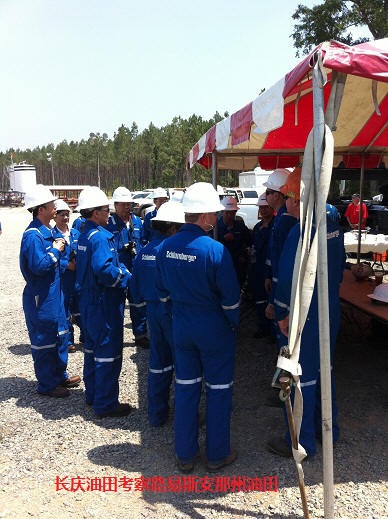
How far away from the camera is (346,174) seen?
9.90 meters

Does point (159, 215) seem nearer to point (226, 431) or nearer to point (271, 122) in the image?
point (271, 122)

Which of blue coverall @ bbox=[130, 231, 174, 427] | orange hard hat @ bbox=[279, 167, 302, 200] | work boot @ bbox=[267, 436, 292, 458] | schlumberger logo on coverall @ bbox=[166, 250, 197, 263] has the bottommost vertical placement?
work boot @ bbox=[267, 436, 292, 458]

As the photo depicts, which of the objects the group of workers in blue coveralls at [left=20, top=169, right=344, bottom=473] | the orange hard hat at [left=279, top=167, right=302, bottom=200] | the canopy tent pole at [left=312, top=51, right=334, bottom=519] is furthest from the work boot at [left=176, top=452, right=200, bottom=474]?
the orange hard hat at [left=279, top=167, right=302, bottom=200]

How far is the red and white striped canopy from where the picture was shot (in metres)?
2.40

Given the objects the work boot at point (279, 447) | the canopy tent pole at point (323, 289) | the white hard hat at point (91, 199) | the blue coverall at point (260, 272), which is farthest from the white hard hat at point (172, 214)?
the blue coverall at point (260, 272)

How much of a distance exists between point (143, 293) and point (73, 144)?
90.9 m

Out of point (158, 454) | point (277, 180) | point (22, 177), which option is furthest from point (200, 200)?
point (22, 177)

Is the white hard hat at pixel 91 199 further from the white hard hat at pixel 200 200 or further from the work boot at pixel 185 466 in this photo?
the work boot at pixel 185 466

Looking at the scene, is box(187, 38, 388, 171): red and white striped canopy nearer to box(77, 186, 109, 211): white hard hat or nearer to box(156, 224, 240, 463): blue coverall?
box(156, 224, 240, 463): blue coverall

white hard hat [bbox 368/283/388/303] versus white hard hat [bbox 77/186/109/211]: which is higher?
white hard hat [bbox 77/186/109/211]

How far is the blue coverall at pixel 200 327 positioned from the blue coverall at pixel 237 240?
3.53 meters

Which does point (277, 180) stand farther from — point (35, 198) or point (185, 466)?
point (185, 466)

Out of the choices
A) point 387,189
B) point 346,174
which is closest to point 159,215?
point 346,174

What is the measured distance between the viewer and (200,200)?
115 inches
